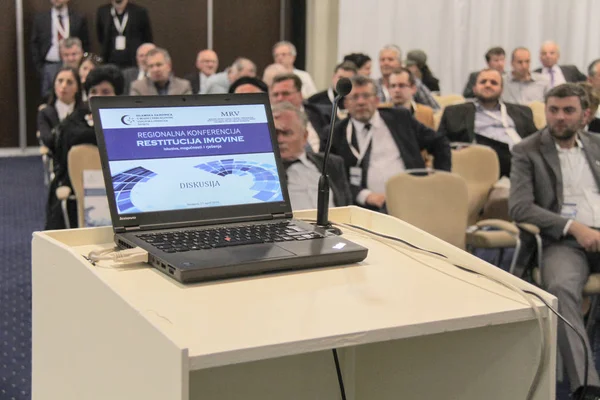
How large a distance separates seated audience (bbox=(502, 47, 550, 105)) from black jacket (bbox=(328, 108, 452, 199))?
3.88 m

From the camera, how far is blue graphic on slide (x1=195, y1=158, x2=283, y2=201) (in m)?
1.74

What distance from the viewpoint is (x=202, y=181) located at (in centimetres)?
172

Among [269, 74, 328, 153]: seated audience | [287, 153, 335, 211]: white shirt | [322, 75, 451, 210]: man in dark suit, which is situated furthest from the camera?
[269, 74, 328, 153]: seated audience

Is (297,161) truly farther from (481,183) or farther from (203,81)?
(203,81)

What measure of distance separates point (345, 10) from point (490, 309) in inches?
388

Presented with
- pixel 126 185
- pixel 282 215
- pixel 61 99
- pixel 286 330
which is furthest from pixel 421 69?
pixel 286 330

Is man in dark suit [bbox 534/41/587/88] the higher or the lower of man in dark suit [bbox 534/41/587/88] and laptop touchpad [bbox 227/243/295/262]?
the higher

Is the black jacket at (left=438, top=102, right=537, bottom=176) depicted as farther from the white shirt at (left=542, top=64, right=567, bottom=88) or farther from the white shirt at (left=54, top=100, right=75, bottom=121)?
the white shirt at (left=542, top=64, right=567, bottom=88)

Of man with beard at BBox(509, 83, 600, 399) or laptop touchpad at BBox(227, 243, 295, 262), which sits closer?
laptop touchpad at BBox(227, 243, 295, 262)

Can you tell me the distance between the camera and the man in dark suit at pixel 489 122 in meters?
5.77

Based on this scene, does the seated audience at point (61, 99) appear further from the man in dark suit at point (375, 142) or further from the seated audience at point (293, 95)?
the man in dark suit at point (375, 142)

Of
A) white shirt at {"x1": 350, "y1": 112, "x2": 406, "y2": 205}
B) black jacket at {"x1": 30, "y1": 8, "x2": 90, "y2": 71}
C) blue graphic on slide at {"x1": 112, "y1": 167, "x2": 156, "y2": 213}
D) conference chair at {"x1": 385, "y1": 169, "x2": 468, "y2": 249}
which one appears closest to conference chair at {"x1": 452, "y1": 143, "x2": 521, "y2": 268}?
white shirt at {"x1": 350, "y1": 112, "x2": 406, "y2": 205}

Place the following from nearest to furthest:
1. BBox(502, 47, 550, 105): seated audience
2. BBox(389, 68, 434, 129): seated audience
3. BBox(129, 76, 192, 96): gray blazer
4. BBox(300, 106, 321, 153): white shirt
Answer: BBox(300, 106, 321, 153): white shirt, BBox(389, 68, 434, 129): seated audience, BBox(129, 76, 192, 96): gray blazer, BBox(502, 47, 550, 105): seated audience

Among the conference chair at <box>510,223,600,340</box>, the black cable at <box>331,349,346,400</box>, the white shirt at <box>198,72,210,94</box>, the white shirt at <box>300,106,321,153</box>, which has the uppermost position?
the white shirt at <box>198,72,210,94</box>
